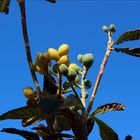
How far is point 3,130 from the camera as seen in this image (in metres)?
1.97

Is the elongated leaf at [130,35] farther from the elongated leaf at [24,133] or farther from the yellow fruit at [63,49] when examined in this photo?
the elongated leaf at [24,133]

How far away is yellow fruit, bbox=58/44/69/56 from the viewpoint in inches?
79.5

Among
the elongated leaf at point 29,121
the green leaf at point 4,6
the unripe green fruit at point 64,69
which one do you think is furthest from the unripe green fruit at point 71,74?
the green leaf at point 4,6

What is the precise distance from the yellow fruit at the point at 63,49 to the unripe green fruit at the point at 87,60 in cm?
10

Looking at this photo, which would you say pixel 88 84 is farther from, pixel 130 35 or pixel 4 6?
pixel 4 6

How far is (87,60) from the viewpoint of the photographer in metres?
1.96

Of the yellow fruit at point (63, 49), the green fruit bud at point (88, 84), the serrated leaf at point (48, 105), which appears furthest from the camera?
the yellow fruit at point (63, 49)

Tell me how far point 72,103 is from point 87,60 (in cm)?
31

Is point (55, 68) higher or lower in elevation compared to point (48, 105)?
higher

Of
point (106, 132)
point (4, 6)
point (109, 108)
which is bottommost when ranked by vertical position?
point (106, 132)

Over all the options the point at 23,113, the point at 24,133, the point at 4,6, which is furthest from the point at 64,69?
the point at 4,6

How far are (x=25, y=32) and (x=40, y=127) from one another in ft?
1.49

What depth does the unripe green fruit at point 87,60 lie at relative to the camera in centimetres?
196

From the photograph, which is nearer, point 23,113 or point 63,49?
point 23,113
